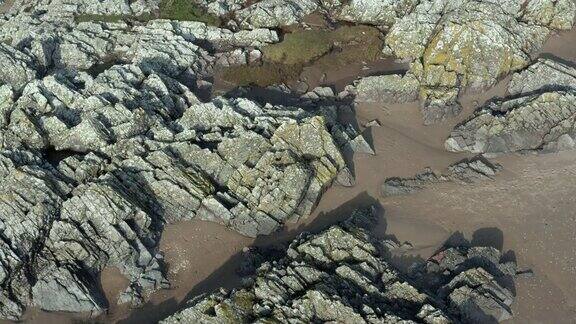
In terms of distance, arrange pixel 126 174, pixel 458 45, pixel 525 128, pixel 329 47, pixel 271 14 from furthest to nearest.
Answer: pixel 271 14 → pixel 329 47 → pixel 458 45 → pixel 525 128 → pixel 126 174

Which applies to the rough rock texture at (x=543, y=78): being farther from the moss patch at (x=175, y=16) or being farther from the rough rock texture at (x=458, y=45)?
the moss patch at (x=175, y=16)

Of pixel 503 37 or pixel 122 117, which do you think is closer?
pixel 122 117

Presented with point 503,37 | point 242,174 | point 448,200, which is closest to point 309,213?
point 242,174

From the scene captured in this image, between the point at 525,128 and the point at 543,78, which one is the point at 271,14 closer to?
the point at 543,78

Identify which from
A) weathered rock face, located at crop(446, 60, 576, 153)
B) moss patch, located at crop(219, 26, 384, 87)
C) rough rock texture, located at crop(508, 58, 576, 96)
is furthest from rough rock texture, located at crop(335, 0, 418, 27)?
weathered rock face, located at crop(446, 60, 576, 153)

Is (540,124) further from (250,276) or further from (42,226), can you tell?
(42,226)

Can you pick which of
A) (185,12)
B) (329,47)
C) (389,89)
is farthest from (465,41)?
(185,12)

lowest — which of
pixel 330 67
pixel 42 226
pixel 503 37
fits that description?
pixel 42 226
